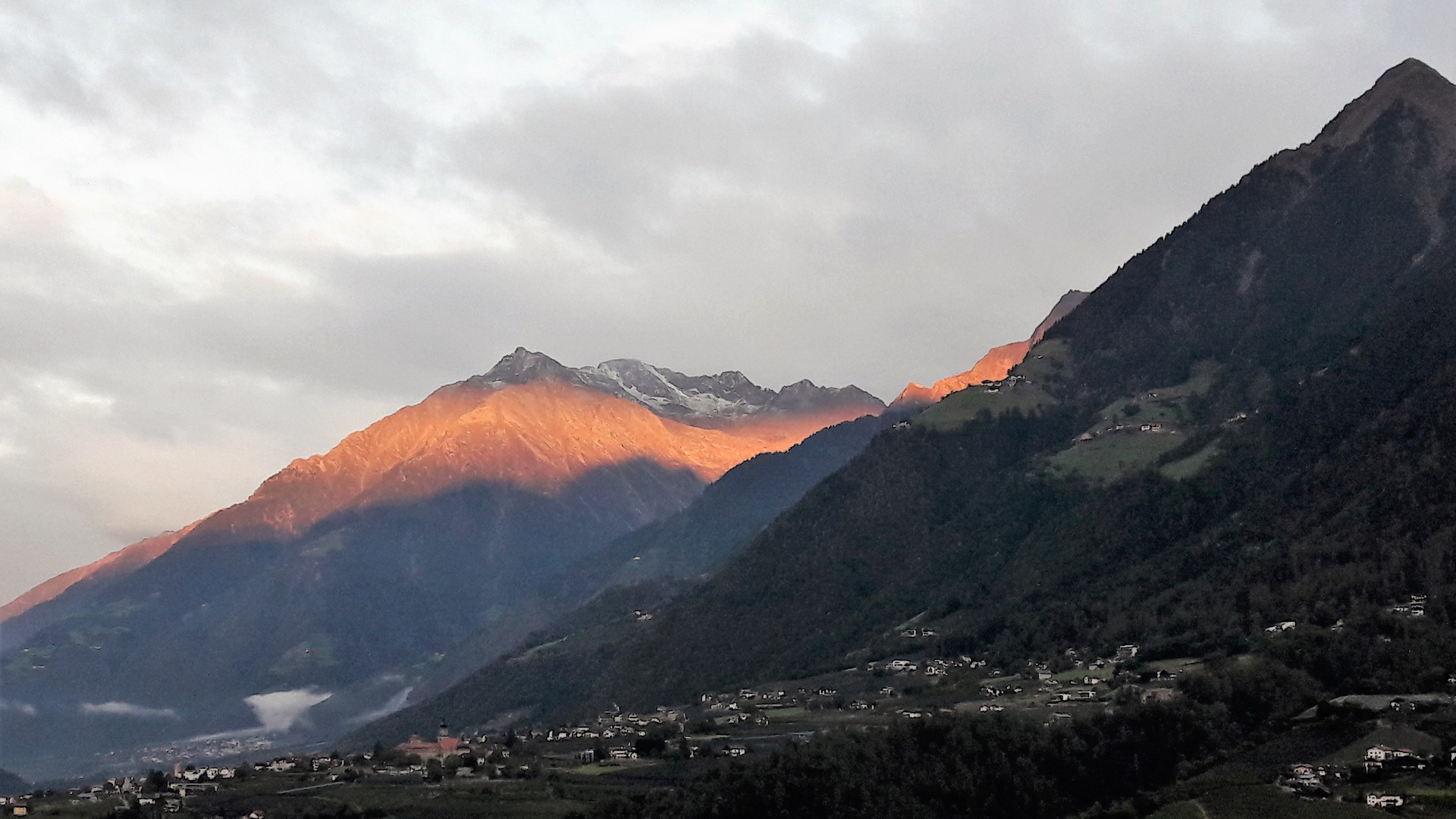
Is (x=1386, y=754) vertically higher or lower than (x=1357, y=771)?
higher

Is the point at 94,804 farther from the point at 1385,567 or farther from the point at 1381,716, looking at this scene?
the point at 1385,567

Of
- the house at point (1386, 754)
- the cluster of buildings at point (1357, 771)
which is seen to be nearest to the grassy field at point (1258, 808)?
the cluster of buildings at point (1357, 771)

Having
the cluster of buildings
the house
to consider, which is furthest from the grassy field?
the house

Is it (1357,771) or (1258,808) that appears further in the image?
(1357,771)

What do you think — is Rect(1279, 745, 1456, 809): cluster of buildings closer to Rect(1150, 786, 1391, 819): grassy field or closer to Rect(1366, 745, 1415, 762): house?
Rect(1366, 745, 1415, 762): house

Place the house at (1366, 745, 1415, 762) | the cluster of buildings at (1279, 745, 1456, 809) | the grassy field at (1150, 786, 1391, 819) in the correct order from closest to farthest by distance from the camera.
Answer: the grassy field at (1150, 786, 1391, 819) → the cluster of buildings at (1279, 745, 1456, 809) → the house at (1366, 745, 1415, 762)

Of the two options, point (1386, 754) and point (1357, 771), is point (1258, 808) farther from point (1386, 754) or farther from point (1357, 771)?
point (1386, 754)

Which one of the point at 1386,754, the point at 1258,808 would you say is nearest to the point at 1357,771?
the point at 1386,754

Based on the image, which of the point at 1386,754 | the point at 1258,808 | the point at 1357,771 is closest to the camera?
the point at 1258,808

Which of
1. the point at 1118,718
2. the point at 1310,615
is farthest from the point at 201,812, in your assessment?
the point at 1310,615

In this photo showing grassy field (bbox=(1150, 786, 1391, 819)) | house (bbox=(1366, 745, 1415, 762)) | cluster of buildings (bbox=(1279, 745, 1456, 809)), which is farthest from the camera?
house (bbox=(1366, 745, 1415, 762))

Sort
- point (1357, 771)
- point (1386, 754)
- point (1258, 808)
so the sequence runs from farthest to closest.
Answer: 1. point (1386, 754)
2. point (1357, 771)
3. point (1258, 808)
